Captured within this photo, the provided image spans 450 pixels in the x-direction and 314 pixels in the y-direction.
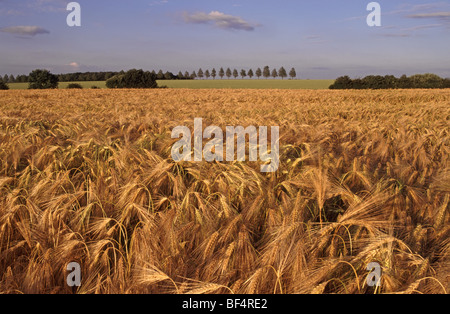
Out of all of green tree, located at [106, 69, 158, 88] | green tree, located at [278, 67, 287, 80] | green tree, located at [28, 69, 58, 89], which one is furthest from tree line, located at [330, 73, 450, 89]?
green tree, located at [278, 67, 287, 80]

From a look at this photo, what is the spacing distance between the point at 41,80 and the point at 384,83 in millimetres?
54036

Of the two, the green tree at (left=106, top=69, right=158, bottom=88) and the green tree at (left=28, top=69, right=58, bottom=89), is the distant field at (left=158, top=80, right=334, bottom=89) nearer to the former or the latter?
the green tree at (left=106, top=69, right=158, bottom=88)

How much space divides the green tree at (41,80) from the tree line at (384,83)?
44.6m

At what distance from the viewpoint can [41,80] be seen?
167ft

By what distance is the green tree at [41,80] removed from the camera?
5092cm

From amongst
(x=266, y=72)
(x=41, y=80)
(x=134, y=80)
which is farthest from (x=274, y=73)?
(x=41, y=80)

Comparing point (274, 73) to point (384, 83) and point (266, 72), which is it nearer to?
point (266, 72)

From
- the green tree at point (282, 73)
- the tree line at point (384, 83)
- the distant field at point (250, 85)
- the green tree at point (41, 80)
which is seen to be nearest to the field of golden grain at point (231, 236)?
the tree line at point (384, 83)

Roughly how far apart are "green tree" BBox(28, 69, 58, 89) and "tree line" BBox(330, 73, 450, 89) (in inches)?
1755

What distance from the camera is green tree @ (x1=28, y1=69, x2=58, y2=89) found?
2005 inches

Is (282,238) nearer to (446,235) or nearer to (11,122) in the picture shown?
(446,235)

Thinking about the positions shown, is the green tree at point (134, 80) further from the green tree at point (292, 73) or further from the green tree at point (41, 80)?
the green tree at point (292, 73)
